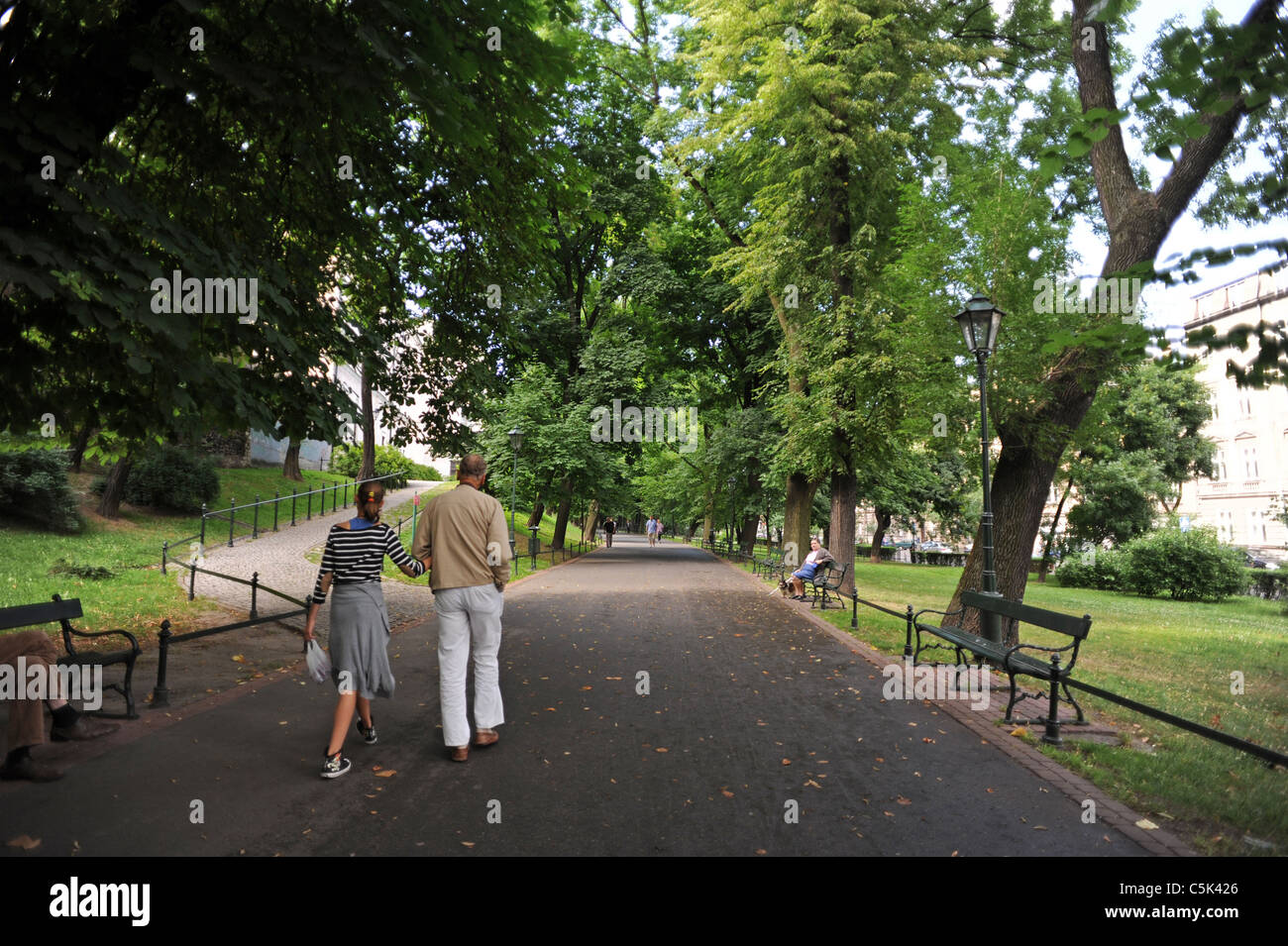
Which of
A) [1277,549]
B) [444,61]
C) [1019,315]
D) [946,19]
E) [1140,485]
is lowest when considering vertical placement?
[1277,549]

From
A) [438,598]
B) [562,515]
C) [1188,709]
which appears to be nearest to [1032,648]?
[1188,709]

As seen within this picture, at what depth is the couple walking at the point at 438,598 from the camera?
15.7 ft

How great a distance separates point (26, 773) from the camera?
418 centimetres

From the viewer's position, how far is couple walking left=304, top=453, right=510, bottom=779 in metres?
4.79

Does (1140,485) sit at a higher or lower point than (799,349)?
lower

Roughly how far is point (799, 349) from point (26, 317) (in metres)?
14.4

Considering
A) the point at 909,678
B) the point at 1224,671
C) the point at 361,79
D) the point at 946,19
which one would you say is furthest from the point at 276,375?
the point at 946,19

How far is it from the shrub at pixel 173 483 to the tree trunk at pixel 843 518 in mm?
17086

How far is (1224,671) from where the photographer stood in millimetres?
9828

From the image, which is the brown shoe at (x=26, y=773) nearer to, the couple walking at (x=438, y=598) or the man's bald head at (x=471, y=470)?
the couple walking at (x=438, y=598)

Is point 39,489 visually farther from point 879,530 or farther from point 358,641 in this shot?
point 879,530

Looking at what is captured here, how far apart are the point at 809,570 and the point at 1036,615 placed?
894 centimetres
